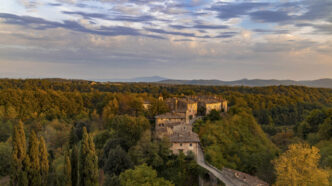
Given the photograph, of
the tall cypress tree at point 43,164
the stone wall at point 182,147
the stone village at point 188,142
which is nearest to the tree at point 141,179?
the stone village at point 188,142

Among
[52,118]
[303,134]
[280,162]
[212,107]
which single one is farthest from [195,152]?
[52,118]

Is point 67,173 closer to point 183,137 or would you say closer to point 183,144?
point 183,144

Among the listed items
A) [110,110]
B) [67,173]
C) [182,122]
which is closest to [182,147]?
[182,122]

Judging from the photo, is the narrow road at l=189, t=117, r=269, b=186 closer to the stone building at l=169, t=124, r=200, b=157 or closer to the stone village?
the stone village

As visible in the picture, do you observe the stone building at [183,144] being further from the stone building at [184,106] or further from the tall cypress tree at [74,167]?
the stone building at [184,106]

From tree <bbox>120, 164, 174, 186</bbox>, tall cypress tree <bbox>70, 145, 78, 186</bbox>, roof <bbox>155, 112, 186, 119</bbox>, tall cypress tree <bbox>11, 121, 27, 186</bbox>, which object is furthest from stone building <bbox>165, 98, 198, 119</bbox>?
tall cypress tree <bbox>11, 121, 27, 186</bbox>
